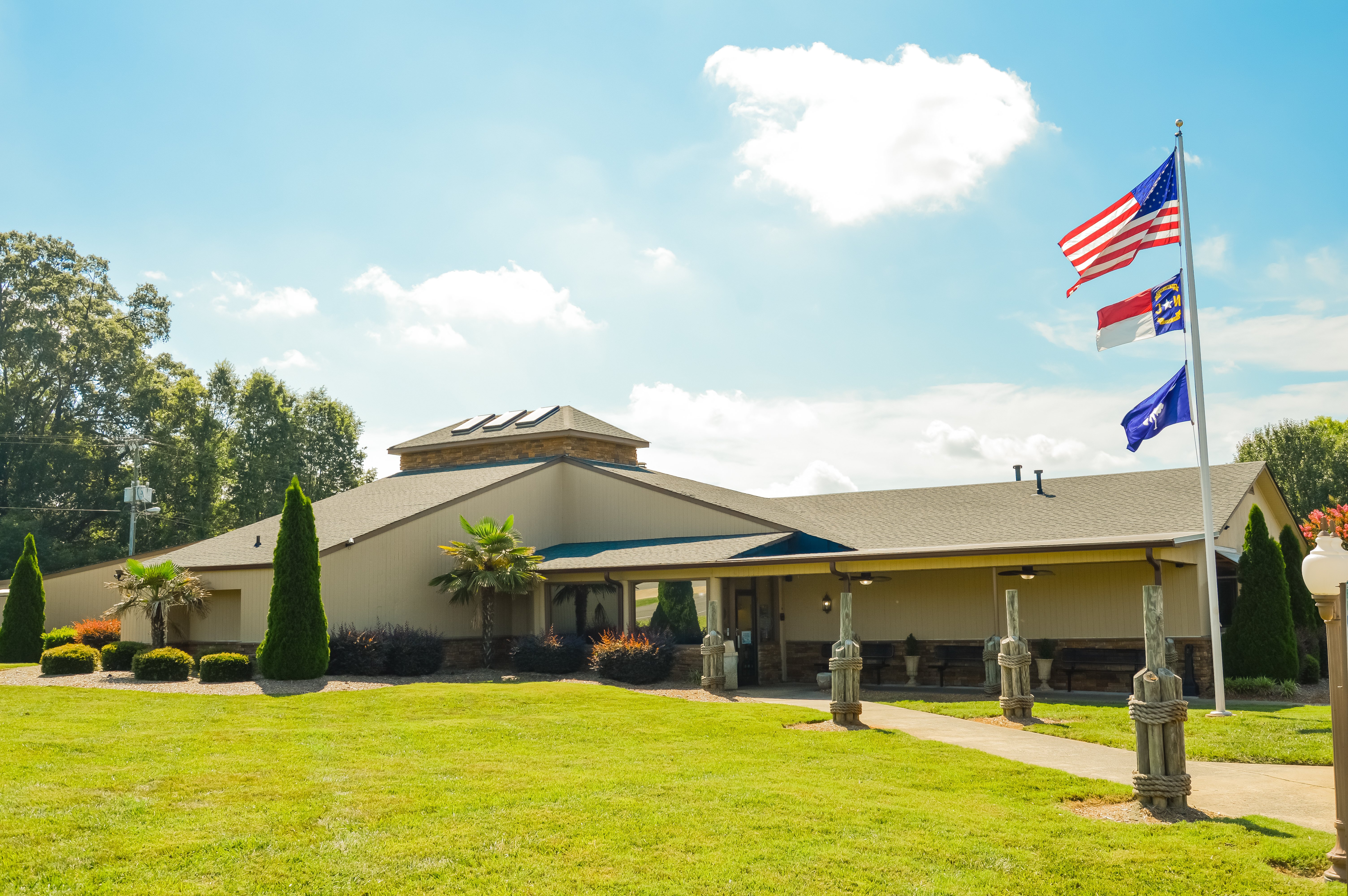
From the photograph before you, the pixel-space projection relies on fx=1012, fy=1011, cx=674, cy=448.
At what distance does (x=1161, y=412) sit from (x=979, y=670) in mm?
7292

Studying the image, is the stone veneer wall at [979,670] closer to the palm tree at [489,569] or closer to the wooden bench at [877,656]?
the wooden bench at [877,656]

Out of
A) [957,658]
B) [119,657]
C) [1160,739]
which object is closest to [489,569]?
[119,657]

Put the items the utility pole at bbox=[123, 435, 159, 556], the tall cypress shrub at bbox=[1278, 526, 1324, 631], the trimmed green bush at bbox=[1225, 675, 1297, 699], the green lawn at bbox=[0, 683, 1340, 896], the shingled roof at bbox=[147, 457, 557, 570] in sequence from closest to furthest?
the green lawn at bbox=[0, 683, 1340, 896], the trimmed green bush at bbox=[1225, 675, 1297, 699], the tall cypress shrub at bbox=[1278, 526, 1324, 631], the shingled roof at bbox=[147, 457, 557, 570], the utility pole at bbox=[123, 435, 159, 556]

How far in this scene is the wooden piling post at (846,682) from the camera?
13.7m

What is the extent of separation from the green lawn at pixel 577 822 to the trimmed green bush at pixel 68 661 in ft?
31.3

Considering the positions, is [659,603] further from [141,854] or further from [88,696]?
[141,854]

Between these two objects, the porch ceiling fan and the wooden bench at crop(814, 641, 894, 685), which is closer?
the porch ceiling fan

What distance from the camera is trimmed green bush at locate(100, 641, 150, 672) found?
22.1m

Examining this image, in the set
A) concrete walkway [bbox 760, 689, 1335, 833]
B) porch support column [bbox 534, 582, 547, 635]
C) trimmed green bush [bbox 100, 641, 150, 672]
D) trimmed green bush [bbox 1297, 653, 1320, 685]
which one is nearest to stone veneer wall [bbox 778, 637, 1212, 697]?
trimmed green bush [bbox 1297, 653, 1320, 685]

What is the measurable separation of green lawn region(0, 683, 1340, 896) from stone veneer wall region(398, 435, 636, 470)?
17.0 m

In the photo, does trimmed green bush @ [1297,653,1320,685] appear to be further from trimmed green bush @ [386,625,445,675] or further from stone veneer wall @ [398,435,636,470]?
stone veneer wall @ [398,435,636,470]

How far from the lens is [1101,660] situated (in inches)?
748

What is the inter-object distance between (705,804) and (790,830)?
103 centimetres

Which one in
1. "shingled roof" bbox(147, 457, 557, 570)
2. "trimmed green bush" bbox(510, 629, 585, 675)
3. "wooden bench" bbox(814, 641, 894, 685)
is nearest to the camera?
"wooden bench" bbox(814, 641, 894, 685)
